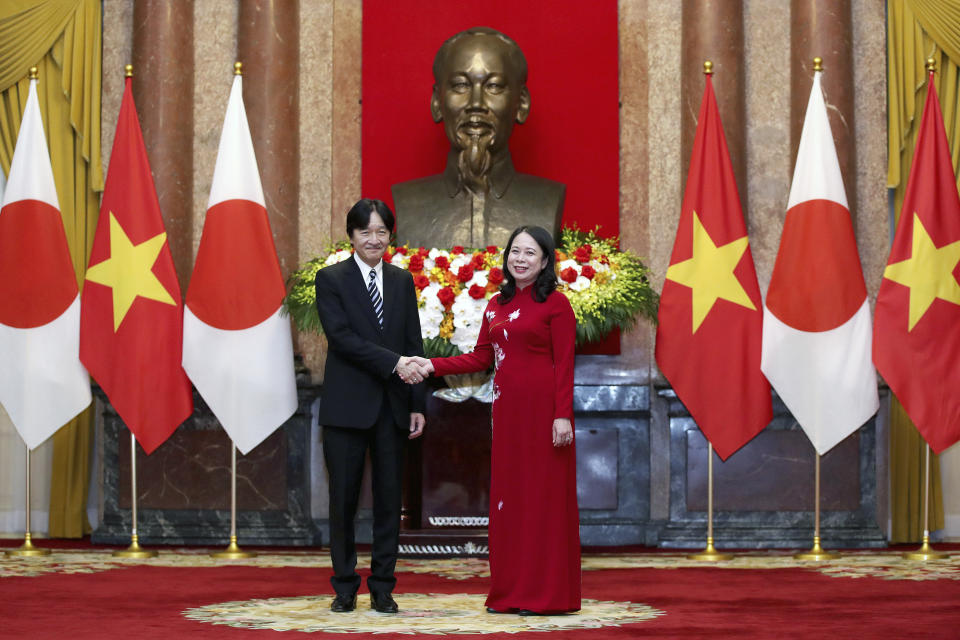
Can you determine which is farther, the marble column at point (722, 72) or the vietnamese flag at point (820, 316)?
the marble column at point (722, 72)

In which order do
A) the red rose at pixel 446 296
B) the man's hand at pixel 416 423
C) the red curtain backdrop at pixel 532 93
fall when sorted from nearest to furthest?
1. the man's hand at pixel 416 423
2. the red rose at pixel 446 296
3. the red curtain backdrop at pixel 532 93

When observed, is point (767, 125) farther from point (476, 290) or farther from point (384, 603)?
point (384, 603)

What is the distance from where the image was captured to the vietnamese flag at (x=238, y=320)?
758 centimetres

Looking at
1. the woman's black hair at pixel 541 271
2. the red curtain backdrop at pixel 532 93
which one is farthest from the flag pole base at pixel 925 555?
the woman's black hair at pixel 541 271

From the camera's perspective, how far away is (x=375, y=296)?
534 centimetres

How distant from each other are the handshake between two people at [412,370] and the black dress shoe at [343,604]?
2.90 feet

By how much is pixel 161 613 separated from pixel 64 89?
16.2 feet

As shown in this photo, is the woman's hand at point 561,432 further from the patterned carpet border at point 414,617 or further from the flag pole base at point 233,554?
the flag pole base at point 233,554

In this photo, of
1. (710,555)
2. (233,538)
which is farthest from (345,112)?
(710,555)

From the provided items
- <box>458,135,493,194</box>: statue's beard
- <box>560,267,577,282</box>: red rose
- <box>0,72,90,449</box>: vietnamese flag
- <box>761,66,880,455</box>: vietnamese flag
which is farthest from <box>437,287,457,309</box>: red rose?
<box>0,72,90,449</box>: vietnamese flag

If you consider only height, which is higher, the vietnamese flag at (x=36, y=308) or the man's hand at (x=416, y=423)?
the vietnamese flag at (x=36, y=308)

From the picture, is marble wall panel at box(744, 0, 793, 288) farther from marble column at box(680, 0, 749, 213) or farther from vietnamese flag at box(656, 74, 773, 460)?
vietnamese flag at box(656, 74, 773, 460)

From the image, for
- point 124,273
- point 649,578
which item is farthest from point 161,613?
point 124,273

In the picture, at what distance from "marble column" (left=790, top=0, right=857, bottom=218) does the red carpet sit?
2.65 meters
